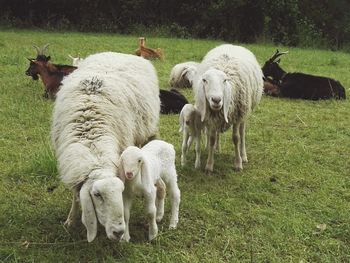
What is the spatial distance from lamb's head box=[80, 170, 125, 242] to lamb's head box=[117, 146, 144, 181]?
127 millimetres

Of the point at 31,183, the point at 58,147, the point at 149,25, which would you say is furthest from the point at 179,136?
the point at 149,25

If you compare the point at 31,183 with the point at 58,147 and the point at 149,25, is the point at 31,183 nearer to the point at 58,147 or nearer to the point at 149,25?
the point at 58,147

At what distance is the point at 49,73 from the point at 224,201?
5361 millimetres

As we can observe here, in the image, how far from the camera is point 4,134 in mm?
6938

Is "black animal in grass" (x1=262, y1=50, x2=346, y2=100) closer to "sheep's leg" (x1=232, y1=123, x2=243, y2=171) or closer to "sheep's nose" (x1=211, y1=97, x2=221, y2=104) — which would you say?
"sheep's leg" (x1=232, y1=123, x2=243, y2=171)

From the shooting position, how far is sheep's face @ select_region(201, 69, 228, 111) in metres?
5.50

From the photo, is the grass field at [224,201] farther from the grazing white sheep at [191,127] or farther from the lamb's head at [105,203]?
the lamb's head at [105,203]

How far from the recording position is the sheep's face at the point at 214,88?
18.0 ft

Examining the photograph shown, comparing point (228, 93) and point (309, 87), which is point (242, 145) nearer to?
point (228, 93)

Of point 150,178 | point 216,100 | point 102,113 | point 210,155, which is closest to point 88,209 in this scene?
point 150,178

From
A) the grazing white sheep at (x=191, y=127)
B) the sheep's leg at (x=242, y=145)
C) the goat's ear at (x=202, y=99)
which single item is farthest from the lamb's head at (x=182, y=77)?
the goat's ear at (x=202, y=99)

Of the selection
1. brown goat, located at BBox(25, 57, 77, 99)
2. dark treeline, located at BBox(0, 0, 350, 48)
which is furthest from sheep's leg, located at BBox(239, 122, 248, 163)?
dark treeline, located at BBox(0, 0, 350, 48)

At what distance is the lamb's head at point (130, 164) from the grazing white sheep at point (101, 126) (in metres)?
0.07

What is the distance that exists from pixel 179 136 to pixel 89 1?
16001 millimetres
